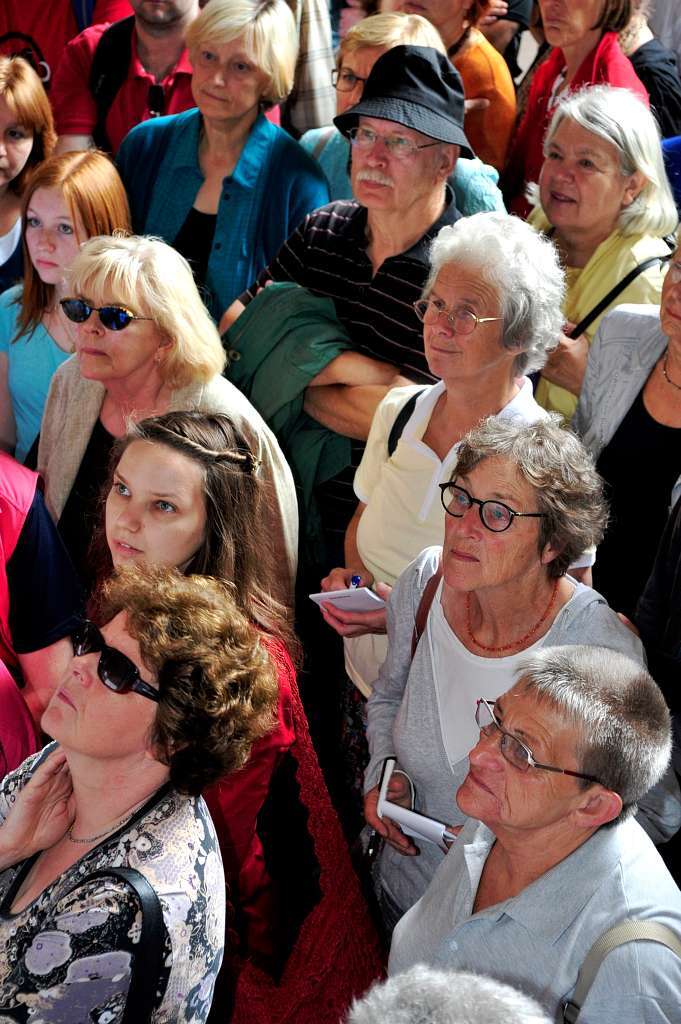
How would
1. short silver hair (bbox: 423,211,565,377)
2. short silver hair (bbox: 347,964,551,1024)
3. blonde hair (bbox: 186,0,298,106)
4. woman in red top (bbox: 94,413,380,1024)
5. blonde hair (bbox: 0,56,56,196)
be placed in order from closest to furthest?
short silver hair (bbox: 347,964,551,1024) → woman in red top (bbox: 94,413,380,1024) → short silver hair (bbox: 423,211,565,377) → blonde hair (bbox: 186,0,298,106) → blonde hair (bbox: 0,56,56,196)

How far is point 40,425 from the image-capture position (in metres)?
3.61

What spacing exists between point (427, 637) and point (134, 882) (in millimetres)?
888

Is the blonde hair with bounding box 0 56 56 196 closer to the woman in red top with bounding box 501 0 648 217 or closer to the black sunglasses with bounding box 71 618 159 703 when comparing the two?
the woman in red top with bounding box 501 0 648 217

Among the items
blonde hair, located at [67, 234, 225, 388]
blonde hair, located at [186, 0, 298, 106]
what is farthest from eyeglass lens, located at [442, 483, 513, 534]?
blonde hair, located at [186, 0, 298, 106]

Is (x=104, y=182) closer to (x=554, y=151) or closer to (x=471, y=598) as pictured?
(x=554, y=151)

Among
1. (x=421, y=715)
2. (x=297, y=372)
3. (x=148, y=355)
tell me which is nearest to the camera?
(x=421, y=715)

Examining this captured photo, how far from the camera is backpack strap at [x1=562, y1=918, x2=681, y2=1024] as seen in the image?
1775mm

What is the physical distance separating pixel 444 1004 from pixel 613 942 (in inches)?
19.9

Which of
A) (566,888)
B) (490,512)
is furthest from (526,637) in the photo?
(566,888)

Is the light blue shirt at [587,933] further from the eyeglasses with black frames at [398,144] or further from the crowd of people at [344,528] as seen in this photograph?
the eyeglasses with black frames at [398,144]

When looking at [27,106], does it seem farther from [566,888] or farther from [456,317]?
[566,888]

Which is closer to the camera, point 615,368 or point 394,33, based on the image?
point 615,368

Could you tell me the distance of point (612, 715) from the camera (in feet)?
6.16

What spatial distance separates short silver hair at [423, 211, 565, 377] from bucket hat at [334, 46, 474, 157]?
55cm
